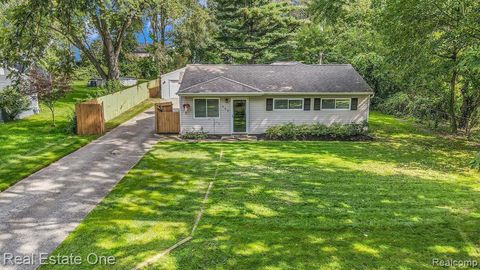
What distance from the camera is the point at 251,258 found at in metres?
6.56

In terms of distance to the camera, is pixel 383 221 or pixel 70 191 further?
pixel 70 191

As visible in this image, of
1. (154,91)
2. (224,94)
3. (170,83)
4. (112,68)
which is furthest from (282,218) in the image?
(154,91)

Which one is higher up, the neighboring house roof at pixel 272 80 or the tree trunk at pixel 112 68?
the tree trunk at pixel 112 68

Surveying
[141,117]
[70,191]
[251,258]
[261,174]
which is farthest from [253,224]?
[141,117]

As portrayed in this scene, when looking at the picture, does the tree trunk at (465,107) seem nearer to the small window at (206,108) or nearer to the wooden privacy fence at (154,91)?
the small window at (206,108)

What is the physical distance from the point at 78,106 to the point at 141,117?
241 inches

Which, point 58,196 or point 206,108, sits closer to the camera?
point 58,196

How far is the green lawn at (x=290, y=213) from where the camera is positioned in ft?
22.0

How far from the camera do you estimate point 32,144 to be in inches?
583

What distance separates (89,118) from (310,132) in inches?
442

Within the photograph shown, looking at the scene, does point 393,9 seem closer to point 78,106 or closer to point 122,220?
point 122,220

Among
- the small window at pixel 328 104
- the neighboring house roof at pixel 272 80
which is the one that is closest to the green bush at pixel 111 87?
the neighboring house roof at pixel 272 80

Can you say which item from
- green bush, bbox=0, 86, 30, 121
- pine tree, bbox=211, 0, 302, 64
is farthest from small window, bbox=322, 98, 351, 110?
pine tree, bbox=211, 0, 302, 64

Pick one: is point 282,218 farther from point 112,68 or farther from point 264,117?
point 112,68
